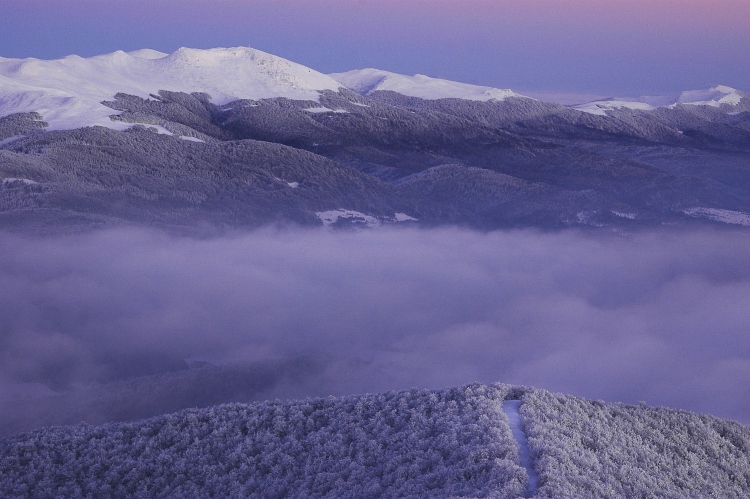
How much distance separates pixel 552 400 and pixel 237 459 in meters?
8.96

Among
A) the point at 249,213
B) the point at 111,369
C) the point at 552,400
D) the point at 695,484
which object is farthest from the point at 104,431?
the point at 249,213

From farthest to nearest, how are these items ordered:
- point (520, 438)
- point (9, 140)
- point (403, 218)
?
point (403, 218) → point (9, 140) → point (520, 438)

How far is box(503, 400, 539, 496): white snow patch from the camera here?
1630 cm

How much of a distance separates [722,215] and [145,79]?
416ft

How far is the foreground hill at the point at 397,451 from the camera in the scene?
1738cm

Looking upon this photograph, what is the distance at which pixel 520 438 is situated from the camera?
61.8 feet

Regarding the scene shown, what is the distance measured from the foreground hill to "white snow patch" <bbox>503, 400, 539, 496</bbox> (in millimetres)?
64

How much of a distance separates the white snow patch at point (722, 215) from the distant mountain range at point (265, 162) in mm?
482

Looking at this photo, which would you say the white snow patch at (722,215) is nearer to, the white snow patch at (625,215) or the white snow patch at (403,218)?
the white snow patch at (625,215)

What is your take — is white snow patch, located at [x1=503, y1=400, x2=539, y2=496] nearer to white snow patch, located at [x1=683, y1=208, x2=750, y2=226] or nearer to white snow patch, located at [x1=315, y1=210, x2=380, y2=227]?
white snow patch, located at [x1=315, y1=210, x2=380, y2=227]

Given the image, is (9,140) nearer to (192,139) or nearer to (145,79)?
(192,139)

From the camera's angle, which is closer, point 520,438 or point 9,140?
point 520,438

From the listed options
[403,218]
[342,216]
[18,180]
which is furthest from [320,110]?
[18,180]

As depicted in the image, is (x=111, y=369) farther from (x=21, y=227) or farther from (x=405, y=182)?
(x=405, y=182)
